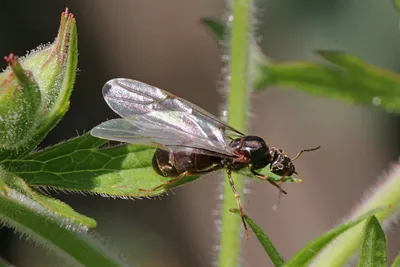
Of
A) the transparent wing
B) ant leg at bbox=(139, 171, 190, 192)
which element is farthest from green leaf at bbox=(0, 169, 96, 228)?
the transparent wing

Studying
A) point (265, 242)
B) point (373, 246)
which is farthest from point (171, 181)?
point (373, 246)

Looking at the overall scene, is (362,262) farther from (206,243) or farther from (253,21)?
(206,243)

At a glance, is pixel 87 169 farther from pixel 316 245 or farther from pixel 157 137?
pixel 316 245

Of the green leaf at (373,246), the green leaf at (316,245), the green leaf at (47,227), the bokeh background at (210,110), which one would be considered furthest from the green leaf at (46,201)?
the bokeh background at (210,110)

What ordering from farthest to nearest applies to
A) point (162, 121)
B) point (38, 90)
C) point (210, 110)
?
point (210, 110) < point (162, 121) < point (38, 90)

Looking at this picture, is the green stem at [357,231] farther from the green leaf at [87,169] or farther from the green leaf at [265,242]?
the green leaf at [87,169]
